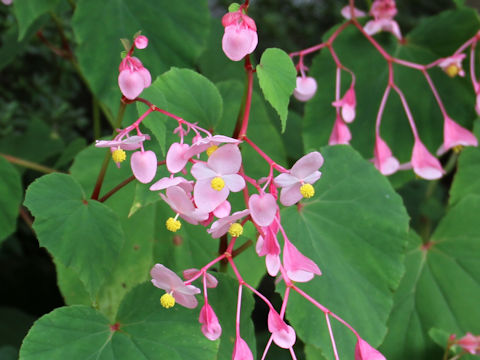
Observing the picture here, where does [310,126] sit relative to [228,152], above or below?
below

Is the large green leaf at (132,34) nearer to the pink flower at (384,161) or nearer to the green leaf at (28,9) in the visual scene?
the green leaf at (28,9)

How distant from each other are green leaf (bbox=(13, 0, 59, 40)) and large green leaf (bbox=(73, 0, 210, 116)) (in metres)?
0.05

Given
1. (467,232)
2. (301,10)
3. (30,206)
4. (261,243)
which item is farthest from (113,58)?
(301,10)

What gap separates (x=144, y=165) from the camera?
1.71 feet

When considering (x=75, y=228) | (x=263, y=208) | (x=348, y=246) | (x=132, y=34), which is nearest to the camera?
(x=263, y=208)

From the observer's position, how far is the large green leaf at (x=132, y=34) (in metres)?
0.80

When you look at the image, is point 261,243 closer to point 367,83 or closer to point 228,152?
point 228,152

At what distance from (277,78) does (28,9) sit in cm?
41

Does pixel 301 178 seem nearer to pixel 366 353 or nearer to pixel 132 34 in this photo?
pixel 366 353

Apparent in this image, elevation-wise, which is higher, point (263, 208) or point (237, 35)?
point (237, 35)

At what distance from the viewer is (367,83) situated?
38.5 inches

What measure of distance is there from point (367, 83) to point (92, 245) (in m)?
0.58

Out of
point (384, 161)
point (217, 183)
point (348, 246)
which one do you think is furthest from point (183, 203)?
point (384, 161)

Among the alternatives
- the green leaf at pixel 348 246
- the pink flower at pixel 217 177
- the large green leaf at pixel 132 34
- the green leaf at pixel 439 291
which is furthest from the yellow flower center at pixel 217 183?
the green leaf at pixel 439 291
